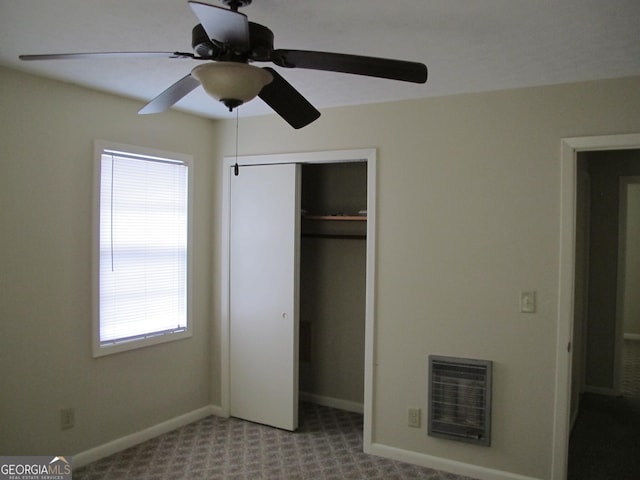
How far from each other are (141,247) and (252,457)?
1.63m

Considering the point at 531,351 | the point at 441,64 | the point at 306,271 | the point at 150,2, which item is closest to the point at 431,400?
the point at 531,351

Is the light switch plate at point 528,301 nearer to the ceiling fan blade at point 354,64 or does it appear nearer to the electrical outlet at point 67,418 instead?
the ceiling fan blade at point 354,64

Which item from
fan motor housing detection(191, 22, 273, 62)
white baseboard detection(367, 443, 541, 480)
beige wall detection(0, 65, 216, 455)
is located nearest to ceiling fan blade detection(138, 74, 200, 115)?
fan motor housing detection(191, 22, 273, 62)

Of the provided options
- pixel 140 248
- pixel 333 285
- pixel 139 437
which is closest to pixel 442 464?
pixel 333 285

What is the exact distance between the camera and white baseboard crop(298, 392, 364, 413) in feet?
14.3

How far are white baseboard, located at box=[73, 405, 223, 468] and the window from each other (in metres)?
0.63

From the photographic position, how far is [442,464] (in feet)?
10.8

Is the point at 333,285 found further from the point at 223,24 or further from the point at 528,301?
the point at 223,24

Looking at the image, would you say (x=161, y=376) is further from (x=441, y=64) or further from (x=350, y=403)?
(x=441, y=64)

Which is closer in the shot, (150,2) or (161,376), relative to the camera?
(150,2)

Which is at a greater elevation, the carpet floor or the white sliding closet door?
the white sliding closet door

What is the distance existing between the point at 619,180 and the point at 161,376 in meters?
4.45

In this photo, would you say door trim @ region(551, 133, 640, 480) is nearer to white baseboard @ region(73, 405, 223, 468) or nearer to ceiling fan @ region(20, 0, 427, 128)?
ceiling fan @ region(20, 0, 427, 128)

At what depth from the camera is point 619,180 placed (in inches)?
190
